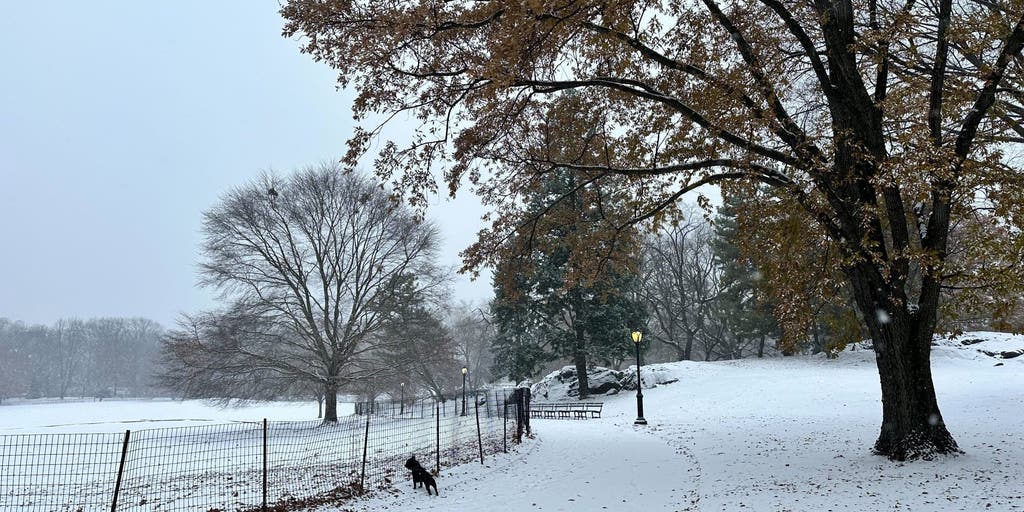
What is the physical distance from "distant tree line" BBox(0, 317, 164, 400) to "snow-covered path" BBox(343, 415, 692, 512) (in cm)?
10969

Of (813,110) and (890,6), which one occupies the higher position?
(890,6)

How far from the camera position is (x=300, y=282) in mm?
25984

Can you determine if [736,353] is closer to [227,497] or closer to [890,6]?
[890,6]

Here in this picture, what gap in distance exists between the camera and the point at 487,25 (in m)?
8.78

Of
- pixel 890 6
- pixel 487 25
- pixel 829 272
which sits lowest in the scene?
pixel 829 272

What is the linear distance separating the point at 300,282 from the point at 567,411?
44.1ft

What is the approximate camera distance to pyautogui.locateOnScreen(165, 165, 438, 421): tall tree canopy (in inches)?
928

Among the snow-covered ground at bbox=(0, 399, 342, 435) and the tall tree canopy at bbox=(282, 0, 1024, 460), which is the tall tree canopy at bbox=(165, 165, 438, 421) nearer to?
the snow-covered ground at bbox=(0, 399, 342, 435)

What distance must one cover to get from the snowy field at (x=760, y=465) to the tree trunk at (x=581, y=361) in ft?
31.0

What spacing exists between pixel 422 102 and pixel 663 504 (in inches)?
280

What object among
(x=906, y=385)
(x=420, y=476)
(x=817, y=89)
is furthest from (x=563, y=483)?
(x=817, y=89)

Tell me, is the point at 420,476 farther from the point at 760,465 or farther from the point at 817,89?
the point at 817,89

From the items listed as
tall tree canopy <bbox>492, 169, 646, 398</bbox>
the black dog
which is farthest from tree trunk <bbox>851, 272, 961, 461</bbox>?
tall tree canopy <bbox>492, 169, 646, 398</bbox>

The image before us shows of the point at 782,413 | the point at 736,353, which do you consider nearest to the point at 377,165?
the point at 782,413
